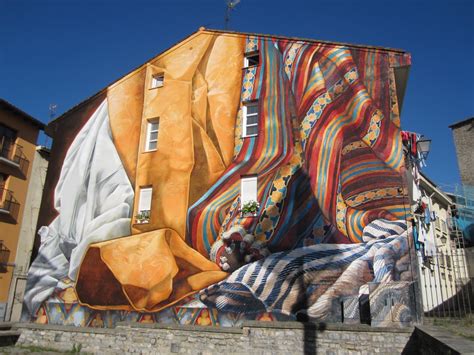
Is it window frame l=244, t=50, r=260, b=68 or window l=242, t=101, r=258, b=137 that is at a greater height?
window frame l=244, t=50, r=260, b=68

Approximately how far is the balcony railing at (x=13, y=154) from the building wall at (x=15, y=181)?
0.69 feet

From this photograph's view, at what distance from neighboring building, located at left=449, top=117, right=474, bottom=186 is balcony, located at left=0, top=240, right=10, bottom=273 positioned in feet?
95.2

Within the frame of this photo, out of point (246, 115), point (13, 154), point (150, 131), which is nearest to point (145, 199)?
point (150, 131)

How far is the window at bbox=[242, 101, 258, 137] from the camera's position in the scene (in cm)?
1616

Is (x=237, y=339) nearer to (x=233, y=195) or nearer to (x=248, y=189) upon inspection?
(x=233, y=195)

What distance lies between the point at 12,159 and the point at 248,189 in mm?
15001

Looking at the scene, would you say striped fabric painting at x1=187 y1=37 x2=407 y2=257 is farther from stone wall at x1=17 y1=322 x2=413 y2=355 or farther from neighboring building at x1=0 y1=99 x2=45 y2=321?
neighboring building at x1=0 y1=99 x2=45 y2=321

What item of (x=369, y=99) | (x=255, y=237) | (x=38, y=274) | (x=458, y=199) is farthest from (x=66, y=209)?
(x=458, y=199)

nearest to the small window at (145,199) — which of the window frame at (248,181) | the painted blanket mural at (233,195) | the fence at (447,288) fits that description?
the painted blanket mural at (233,195)

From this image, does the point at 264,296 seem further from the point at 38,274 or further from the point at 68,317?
the point at 38,274

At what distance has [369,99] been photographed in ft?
47.2

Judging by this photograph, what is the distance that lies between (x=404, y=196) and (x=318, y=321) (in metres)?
4.67

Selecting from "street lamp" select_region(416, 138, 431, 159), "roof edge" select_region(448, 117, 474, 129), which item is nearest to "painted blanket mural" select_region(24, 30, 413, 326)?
"street lamp" select_region(416, 138, 431, 159)

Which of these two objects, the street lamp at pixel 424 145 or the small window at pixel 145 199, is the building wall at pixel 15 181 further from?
the street lamp at pixel 424 145
